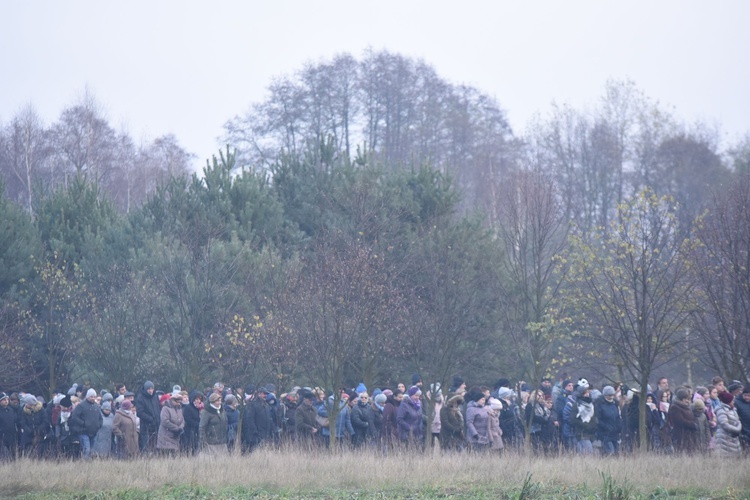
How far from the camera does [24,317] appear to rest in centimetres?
2547

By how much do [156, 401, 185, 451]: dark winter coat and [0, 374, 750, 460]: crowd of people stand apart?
0.08ft

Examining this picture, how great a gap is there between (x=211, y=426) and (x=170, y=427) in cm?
85

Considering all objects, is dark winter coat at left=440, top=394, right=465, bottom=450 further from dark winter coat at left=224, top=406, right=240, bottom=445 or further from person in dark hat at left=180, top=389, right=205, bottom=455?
person in dark hat at left=180, top=389, right=205, bottom=455

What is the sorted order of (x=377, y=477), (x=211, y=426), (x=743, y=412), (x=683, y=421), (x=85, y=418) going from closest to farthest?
(x=377, y=477)
(x=743, y=412)
(x=683, y=421)
(x=211, y=426)
(x=85, y=418)

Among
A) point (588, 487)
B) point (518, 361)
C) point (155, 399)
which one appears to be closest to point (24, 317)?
point (155, 399)

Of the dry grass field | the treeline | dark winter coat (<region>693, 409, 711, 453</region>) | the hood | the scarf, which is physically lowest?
the dry grass field

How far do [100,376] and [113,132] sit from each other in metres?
33.6

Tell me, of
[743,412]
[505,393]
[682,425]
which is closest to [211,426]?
[505,393]

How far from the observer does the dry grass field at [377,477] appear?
13898mm

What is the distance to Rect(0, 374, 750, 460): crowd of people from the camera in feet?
61.3

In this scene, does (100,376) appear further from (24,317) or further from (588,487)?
(588,487)

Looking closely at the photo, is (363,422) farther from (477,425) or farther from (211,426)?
(211,426)

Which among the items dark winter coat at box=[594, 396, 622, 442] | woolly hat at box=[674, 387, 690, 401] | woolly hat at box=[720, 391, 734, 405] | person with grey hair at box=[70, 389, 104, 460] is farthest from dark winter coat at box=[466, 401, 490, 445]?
person with grey hair at box=[70, 389, 104, 460]

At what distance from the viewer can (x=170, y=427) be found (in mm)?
18750
